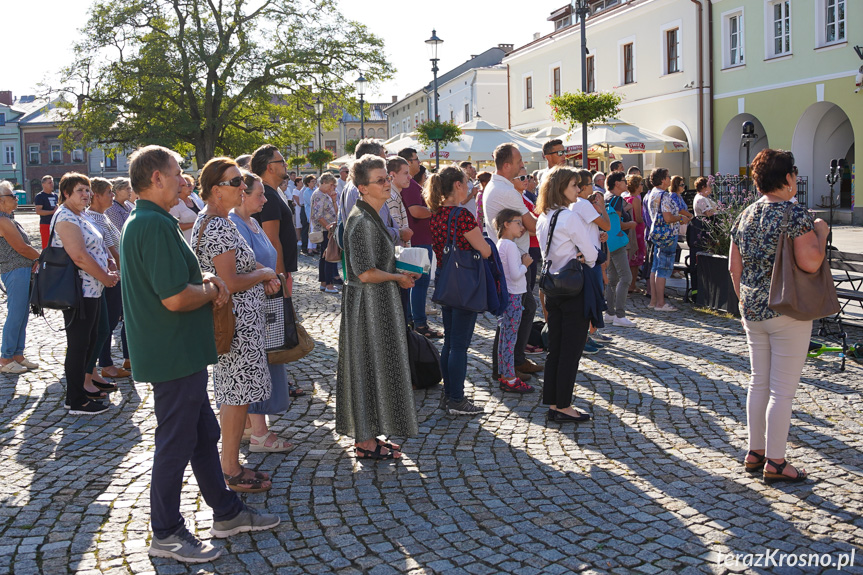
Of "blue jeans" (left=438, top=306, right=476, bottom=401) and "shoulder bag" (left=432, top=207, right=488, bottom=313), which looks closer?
"shoulder bag" (left=432, top=207, right=488, bottom=313)

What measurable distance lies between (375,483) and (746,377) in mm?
3743

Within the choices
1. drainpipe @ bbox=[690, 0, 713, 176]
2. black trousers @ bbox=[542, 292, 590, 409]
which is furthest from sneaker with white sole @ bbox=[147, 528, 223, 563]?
drainpipe @ bbox=[690, 0, 713, 176]

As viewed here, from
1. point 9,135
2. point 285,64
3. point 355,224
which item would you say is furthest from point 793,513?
point 9,135

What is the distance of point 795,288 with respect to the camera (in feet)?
14.6

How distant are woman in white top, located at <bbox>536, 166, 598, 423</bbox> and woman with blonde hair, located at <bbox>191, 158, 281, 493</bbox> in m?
2.18

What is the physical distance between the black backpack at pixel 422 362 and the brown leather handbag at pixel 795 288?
3.04 meters

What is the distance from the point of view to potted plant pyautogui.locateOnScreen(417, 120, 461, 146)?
2017cm

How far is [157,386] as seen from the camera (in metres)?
3.79

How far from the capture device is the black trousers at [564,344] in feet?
19.1

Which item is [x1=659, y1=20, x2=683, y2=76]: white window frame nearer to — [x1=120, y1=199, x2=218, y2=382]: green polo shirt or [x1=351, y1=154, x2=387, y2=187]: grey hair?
[x1=351, y1=154, x2=387, y2=187]: grey hair

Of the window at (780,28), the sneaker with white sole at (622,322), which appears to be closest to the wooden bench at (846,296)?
the sneaker with white sole at (622,322)

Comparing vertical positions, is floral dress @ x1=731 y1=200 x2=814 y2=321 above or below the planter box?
above

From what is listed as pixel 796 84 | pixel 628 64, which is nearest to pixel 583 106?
pixel 796 84

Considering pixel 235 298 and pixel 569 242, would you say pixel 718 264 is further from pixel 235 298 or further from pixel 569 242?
pixel 235 298
